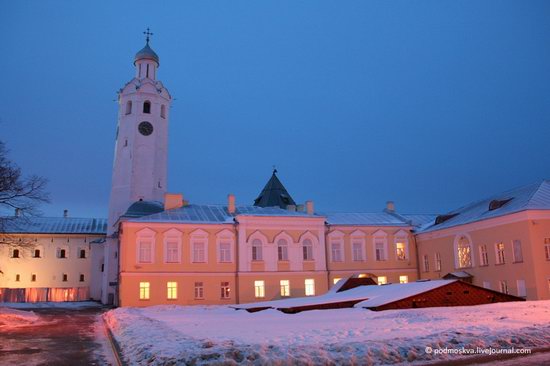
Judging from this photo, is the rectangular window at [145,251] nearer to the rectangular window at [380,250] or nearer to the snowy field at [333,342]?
the rectangular window at [380,250]

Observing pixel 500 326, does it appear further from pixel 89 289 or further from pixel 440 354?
pixel 89 289

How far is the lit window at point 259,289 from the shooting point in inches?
1565

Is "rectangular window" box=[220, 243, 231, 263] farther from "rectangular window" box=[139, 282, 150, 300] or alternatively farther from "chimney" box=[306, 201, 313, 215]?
"chimney" box=[306, 201, 313, 215]

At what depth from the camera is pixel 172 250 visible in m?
38.5

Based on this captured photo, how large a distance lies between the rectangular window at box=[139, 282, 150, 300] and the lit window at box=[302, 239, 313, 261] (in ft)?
40.9

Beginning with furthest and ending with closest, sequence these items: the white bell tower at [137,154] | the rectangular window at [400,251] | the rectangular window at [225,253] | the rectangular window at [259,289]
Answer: the white bell tower at [137,154]
the rectangular window at [400,251]
the rectangular window at [259,289]
the rectangular window at [225,253]

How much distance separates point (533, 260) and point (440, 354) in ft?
81.7

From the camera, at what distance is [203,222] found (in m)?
39.6

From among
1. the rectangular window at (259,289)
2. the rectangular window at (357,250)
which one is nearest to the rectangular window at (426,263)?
the rectangular window at (357,250)

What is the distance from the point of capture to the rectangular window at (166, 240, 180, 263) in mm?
38344

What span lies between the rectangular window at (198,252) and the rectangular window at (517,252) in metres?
21.6

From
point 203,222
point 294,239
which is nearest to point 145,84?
point 203,222

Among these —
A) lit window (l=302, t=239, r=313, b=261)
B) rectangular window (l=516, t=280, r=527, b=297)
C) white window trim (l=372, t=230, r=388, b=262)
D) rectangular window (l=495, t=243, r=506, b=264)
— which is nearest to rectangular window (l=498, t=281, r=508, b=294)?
rectangular window (l=516, t=280, r=527, b=297)

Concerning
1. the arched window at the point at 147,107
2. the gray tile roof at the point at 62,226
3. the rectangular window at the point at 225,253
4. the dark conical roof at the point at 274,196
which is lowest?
the rectangular window at the point at 225,253
